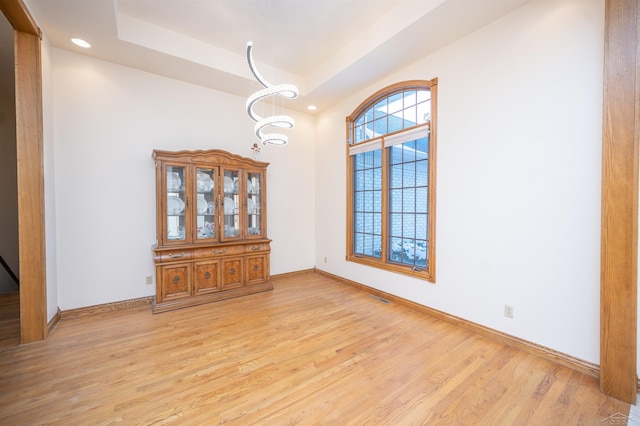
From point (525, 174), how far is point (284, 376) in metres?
2.85

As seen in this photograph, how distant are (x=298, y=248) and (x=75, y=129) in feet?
12.1

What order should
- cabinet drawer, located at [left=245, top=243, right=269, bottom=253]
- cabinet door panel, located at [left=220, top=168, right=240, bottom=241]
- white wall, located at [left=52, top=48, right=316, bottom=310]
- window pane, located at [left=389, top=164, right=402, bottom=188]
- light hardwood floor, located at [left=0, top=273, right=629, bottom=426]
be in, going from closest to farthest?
1. light hardwood floor, located at [left=0, top=273, right=629, bottom=426]
2. white wall, located at [left=52, top=48, right=316, bottom=310]
3. window pane, located at [left=389, top=164, right=402, bottom=188]
4. cabinet door panel, located at [left=220, top=168, right=240, bottom=241]
5. cabinet drawer, located at [left=245, top=243, right=269, bottom=253]

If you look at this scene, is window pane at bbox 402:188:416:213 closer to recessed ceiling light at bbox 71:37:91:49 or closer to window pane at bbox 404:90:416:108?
window pane at bbox 404:90:416:108

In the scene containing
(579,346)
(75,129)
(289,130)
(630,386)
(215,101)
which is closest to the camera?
(630,386)

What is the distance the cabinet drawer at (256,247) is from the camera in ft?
13.3

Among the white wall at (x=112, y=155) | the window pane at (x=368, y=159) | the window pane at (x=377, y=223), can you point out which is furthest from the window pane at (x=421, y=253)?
the white wall at (x=112, y=155)

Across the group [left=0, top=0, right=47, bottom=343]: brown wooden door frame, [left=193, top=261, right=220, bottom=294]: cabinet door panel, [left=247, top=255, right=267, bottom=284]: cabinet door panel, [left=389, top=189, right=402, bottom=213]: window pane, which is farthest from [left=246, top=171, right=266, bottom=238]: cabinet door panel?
[left=0, top=0, right=47, bottom=343]: brown wooden door frame

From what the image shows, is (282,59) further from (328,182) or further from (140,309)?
(140,309)

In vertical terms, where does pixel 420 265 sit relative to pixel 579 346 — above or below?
above

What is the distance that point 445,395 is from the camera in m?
1.89

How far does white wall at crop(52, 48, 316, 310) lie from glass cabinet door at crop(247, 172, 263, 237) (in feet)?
2.57

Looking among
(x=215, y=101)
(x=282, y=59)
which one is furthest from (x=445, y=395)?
(x=215, y=101)

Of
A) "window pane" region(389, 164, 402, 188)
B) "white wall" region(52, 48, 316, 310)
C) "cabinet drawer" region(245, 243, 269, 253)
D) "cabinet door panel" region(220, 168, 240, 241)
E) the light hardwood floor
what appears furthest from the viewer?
"cabinet drawer" region(245, 243, 269, 253)

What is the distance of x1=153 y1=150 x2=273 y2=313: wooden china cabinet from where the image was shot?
3426 millimetres
